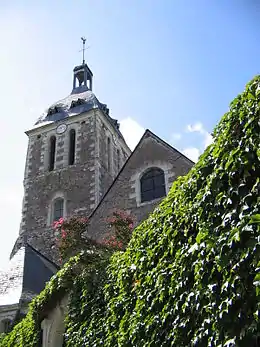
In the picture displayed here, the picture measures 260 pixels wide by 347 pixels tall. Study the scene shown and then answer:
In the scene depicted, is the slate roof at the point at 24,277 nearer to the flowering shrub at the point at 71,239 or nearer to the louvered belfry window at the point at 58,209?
the flowering shrub at the point at 71,239

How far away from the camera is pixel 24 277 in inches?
559

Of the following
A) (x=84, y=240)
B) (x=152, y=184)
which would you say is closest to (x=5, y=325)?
(x=84, y=240)

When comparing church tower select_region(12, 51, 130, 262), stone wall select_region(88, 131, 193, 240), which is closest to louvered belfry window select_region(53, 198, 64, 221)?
church tower select_region(12, 51, 130, 262)

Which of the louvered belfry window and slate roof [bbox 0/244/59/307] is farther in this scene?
the louvered belfry window

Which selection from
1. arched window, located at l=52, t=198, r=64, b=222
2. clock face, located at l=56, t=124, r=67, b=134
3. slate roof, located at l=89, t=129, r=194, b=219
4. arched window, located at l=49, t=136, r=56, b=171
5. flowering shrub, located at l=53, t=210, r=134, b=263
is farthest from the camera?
clock face, located at l=56, t=124, r=67, b=134

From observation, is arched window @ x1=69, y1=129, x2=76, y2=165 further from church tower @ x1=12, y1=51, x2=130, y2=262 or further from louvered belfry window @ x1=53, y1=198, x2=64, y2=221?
louvered belfry window @ x1=53, y1=198, x2=64, y2=221

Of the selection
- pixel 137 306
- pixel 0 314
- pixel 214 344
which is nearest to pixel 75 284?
pixel 137 306

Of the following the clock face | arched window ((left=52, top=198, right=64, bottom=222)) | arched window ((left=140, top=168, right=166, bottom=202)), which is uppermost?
the clock face

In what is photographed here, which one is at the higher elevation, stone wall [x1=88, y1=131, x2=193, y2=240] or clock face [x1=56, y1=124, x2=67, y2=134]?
clock face [x1=56, y1=124, x2=67, y2=134]

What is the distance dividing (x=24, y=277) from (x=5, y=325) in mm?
1652

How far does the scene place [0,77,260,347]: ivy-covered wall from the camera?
3715mm

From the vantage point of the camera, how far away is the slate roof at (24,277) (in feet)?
44.2

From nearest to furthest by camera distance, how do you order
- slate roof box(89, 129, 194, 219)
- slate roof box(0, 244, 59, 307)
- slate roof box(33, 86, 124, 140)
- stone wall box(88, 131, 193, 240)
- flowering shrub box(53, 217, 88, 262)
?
flowering shrub box(53, 217, 88, 262), slate roof box(0, 244, 59, 307), stone wall box(88, 131, 193, 240), slate roof box(89, 129, 194, 219), slate roof box(33, 86, 124, 140)

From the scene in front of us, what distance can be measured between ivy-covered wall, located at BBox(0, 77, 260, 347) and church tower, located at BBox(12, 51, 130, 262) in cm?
1328
